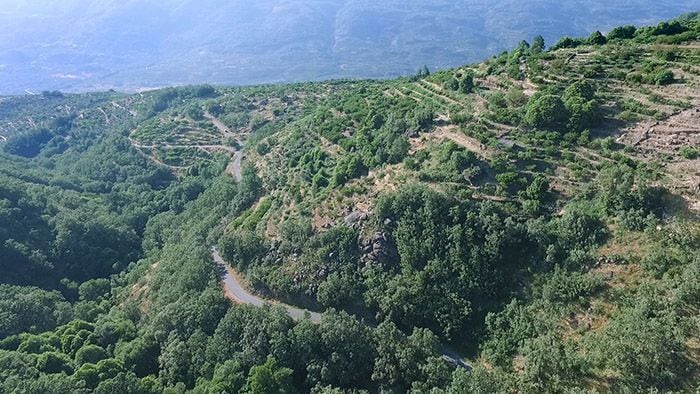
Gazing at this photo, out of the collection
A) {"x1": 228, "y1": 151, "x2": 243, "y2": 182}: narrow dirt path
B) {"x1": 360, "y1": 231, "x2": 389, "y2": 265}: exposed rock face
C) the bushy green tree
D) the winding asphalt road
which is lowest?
the winding asphalt road

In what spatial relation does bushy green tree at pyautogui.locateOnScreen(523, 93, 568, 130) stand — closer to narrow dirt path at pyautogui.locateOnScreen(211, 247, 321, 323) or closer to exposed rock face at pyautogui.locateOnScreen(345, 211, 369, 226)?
exposed rock face at pyautogui.locateOnScreen(345, 211, 369, 226)

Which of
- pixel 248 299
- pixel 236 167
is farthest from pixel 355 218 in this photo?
pixel 236 167

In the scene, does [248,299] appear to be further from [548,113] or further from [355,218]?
[548,113]

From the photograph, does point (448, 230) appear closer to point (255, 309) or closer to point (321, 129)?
point (255, 309)

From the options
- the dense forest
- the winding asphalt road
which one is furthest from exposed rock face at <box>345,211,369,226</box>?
the winding asphalt road

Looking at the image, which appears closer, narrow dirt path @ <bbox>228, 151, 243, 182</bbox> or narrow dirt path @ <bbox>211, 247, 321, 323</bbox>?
narrow dirt path @ <bbox>211, 247, 321, 323</bbox>

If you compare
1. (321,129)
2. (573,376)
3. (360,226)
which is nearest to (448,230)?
(360,226)
